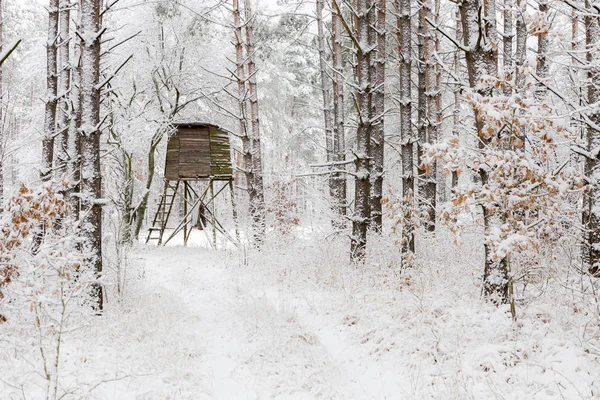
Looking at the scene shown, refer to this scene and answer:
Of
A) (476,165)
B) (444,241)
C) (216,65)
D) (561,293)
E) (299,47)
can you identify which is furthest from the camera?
(299,47)

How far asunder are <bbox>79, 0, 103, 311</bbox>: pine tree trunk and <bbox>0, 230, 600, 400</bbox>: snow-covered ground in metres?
1.27

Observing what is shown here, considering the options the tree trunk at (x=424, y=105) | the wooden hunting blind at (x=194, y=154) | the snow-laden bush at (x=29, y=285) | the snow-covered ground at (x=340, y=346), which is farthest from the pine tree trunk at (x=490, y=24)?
the wooden hunting blind at (x=194, y=154)

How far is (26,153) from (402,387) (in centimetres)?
1946

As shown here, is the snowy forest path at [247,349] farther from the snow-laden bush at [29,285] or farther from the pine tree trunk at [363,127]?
the pine tree trunk at [363,127]

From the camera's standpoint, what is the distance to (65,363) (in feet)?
16.5

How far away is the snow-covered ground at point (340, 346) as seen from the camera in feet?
14.1

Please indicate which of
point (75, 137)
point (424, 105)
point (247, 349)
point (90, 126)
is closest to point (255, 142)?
point (424, 105)

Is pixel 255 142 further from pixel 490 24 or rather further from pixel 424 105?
pixel 490 24

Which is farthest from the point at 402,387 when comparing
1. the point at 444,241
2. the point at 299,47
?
the point at 299,47

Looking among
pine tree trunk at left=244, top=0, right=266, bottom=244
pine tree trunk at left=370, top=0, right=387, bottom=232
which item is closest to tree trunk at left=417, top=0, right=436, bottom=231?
pine tree trunk at left=370, top=0, right=387, bottom=232

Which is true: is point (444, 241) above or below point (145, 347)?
above

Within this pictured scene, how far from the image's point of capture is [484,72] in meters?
5.56

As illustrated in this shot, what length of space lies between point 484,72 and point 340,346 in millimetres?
4138

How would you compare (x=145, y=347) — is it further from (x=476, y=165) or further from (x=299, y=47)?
(x=299, y=47)
